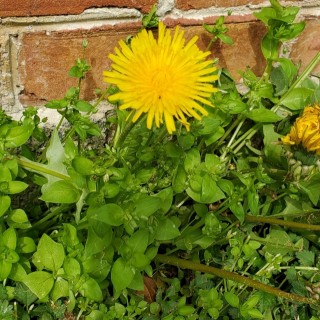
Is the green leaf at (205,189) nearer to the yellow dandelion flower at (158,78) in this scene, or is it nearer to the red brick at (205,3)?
the yellow dandelion flower at (158,78)

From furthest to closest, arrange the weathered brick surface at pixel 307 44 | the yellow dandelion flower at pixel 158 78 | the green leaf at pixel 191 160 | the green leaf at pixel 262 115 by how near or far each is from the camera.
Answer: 1. the weathered brick surface at pixel 307 44
2. the green leaf at pixel 262 115
3. the green leaf at pixel 191 160
4. the yellow dandelion flower at pixel 158 78

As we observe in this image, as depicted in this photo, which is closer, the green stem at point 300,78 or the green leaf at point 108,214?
the green leaf at point 108,214

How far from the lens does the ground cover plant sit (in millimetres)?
828

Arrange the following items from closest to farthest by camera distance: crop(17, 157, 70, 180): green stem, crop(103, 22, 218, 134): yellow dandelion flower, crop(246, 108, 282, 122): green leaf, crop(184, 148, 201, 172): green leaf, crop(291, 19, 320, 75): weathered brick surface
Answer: crop(103, 22, 218, 134): yellow dandelion flower, crop(17, 157, 70, 180): green stem, crop(184, 148, 201, 172): green leaf, crop(246, 108, 282, 122): green leaf, crop(291, 19, 320, 75): weathered brick surface

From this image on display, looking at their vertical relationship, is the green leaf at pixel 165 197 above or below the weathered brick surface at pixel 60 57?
below

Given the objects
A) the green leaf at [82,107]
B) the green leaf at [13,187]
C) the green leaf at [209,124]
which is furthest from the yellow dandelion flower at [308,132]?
the green leaf at [13,187]

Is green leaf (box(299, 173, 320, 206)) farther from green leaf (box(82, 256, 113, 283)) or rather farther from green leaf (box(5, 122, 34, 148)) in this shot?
green leaf (box(5, 122, 34, 148))

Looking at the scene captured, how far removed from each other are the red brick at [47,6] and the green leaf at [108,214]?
379 millimetres

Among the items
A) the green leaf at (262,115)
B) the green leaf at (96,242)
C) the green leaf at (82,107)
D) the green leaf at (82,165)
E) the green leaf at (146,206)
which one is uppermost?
the green leaf at (82,107)

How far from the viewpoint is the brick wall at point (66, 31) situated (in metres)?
1.00

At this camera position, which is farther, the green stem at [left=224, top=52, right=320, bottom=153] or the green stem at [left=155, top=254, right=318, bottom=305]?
the green stem at [left=224, top=52, right=320, bottom=153]

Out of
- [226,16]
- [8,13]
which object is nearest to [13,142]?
[8,13]

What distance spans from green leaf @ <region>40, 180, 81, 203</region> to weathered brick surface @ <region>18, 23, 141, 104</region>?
0.27m

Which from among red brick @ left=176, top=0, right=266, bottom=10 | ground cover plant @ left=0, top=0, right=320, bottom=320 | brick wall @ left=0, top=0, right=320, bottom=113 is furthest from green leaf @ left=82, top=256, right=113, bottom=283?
red brick @ left=176, top=0, right=266, bottom=10
